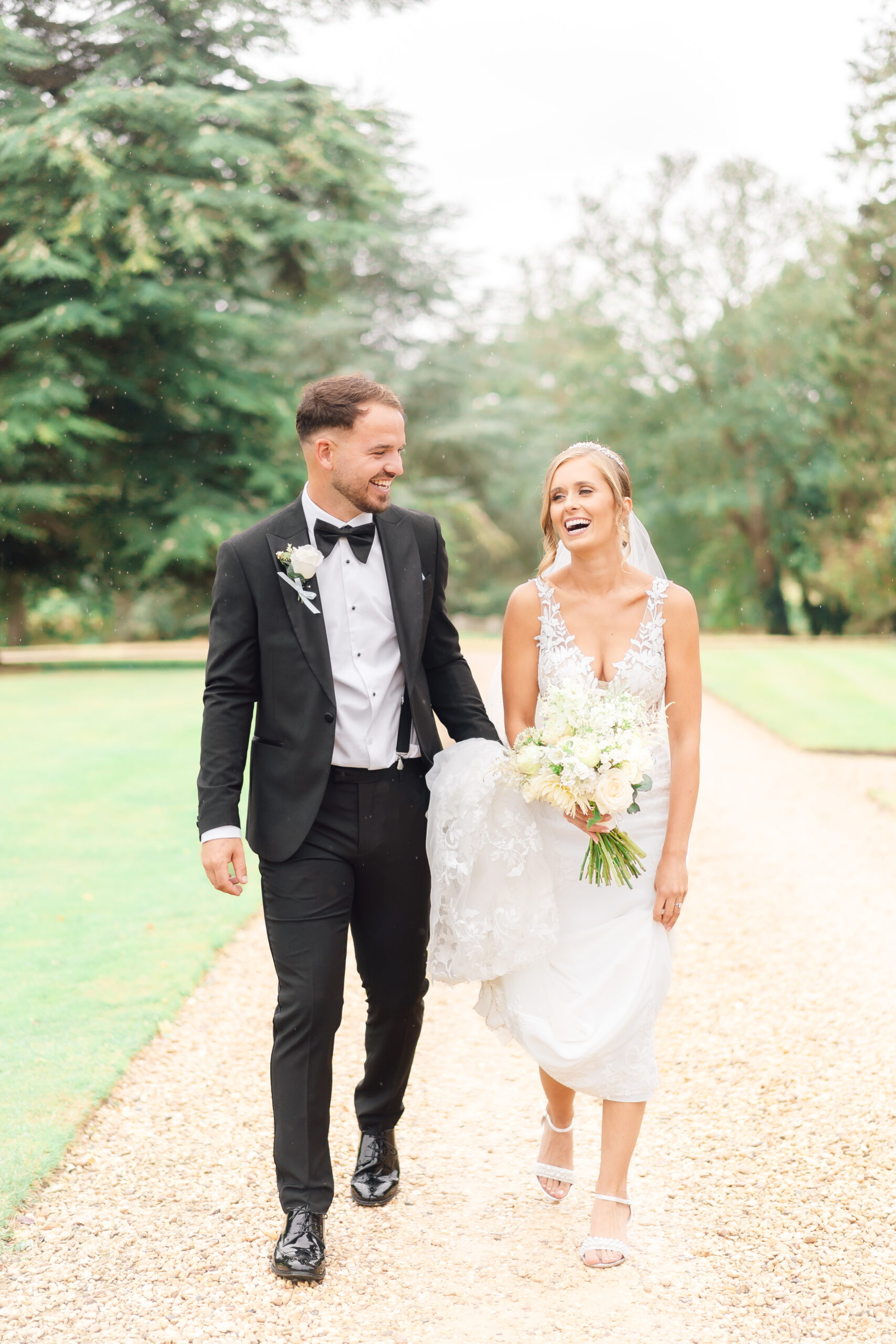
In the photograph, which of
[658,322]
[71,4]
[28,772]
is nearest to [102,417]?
[71,4]

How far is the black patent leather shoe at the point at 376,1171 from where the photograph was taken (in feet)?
11.6

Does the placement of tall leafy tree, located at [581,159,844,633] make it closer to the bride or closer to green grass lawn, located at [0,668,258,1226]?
green grass lawn, located at [0,668,258,1226]

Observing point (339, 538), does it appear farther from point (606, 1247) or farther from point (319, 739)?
point (606, 1247)

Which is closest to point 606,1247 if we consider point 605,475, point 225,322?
point 605,475

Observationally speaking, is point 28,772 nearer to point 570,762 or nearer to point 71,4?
point 570,762

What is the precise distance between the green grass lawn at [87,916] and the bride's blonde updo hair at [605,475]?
2.50 m

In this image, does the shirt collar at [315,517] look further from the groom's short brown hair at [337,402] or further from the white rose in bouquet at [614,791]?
the white rose in bouquet at [614,791]

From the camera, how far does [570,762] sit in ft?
10.0

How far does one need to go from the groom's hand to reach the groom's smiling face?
3.09ft

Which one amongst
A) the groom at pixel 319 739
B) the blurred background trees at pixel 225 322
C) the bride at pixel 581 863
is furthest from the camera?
the blurred background trees at pixel 225 322

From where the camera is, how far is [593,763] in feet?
10.0

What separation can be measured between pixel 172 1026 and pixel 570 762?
2.79 m

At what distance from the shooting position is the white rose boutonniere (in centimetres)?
314

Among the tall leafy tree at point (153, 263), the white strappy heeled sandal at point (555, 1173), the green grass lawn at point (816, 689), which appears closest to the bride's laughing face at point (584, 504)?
the white strappy heeled sandal at point (555, 1173)
